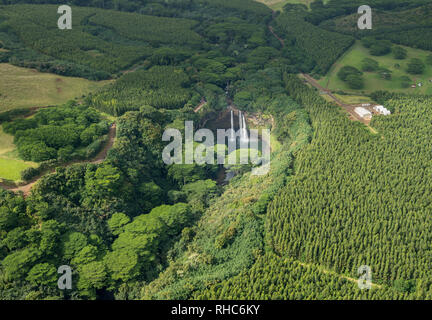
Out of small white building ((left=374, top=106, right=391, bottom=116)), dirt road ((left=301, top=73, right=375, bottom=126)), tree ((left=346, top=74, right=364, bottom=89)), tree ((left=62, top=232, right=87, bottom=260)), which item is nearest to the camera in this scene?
tree ((left=62, top=232, right=87, bottom=260))

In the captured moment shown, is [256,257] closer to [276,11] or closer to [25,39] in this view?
[25,39]

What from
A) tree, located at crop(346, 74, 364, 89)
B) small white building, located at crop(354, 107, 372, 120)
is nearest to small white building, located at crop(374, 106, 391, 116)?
small white building, located at crop(354, 107, 372, 120)

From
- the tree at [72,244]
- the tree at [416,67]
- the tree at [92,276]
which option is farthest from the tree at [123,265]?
the tree at [416,67]

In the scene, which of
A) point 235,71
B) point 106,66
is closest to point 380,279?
point 235,71

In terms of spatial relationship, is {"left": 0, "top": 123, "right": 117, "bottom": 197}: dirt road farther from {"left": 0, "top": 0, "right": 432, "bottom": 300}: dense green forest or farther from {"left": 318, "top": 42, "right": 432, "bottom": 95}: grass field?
{"left": 318, "top": 42, "right": 432, "bottom": 95}: grass field

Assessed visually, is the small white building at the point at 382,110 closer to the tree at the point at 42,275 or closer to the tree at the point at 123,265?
the tree at the point at 123,265
